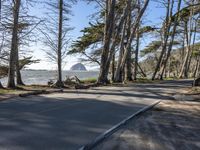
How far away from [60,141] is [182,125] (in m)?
4.56

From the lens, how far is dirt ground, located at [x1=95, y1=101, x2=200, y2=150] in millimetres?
7547

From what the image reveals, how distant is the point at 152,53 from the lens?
72812mm

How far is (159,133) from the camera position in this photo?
902 cm

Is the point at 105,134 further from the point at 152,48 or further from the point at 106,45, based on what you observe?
the point at 152,48

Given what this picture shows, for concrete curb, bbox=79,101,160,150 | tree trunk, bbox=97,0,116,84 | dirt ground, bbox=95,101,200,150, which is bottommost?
dirt ground, bbox=95,101,200,150

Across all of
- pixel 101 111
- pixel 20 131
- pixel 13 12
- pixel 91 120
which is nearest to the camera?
pixel 20 131

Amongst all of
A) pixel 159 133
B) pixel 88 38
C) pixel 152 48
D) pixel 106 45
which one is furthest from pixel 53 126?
pixel 152 48

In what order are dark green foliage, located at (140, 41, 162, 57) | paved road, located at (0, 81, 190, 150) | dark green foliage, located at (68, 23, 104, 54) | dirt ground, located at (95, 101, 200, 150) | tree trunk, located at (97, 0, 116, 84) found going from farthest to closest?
dark green foliage, located at (140, 41, 162, 57) → dark green foliage, located at (68, 23, 104, 54) → tree trunk, located at (97, 0, 116, 84) → dirt ground, located at (95, 101, 200, 150) → paved road, located at (0, 81, 190, 150)

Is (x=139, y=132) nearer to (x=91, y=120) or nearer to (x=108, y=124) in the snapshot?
(x=108, y=124)

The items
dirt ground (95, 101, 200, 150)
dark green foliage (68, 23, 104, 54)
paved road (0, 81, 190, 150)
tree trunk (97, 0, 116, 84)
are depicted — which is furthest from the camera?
dark green foliage (68, 23, 104, 54)

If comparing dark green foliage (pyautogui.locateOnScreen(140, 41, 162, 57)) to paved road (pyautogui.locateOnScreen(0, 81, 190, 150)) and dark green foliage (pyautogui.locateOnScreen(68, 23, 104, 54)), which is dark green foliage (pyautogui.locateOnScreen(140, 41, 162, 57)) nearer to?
dark green foliage (pyautogui.locateOnScreen(68, 23, 104, 54))

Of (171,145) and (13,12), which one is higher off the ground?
(13,12)

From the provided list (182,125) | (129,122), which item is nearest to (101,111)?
(129,122)

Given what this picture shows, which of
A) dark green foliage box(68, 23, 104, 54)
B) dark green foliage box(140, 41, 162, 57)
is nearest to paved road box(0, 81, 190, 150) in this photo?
dark green foliage box(68, 23, 104, 54)
